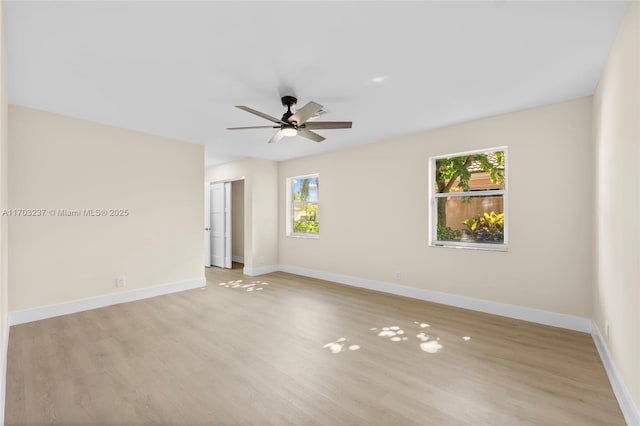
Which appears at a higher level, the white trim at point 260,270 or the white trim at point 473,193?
the white trim at point 473,193

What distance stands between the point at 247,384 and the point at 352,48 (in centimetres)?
269

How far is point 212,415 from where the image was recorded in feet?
6.10

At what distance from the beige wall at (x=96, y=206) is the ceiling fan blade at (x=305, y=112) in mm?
2843

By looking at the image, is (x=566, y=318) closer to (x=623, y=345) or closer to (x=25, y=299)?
(x=623, y=345)

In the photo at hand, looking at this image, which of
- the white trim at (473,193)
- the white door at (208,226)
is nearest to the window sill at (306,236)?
the white door at (208,226)

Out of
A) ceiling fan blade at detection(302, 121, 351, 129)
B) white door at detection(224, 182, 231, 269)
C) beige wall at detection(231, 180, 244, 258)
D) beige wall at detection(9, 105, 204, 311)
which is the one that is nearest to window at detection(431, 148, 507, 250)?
ceiling fan blade at detection(302, 121, 351, 129)

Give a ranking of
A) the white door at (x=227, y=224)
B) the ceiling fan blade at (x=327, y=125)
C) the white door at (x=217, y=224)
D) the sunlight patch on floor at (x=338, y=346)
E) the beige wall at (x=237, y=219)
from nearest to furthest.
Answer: the sunlight patch on floor at (x=338, y=346), the ceiling fan blade at (x=327, y=125), the white door at (x=227, y=224), the white door at (x=217, y=224), the beige wall at (x=237, y=219)

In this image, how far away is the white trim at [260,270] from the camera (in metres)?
6.10

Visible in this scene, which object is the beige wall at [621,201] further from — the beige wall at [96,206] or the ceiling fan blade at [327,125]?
the beige wall at [96,206]

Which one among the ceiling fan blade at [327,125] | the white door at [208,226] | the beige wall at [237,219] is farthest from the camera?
the beige wall at [237,219]

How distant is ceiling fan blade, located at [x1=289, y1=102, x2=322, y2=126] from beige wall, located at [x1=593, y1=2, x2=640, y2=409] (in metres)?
2.10

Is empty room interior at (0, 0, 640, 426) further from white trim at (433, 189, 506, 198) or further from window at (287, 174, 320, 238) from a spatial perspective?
window at (287, 174, 320, 238)

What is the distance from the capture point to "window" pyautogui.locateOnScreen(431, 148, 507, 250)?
3.86 meters

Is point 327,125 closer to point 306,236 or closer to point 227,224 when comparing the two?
point 306,236
